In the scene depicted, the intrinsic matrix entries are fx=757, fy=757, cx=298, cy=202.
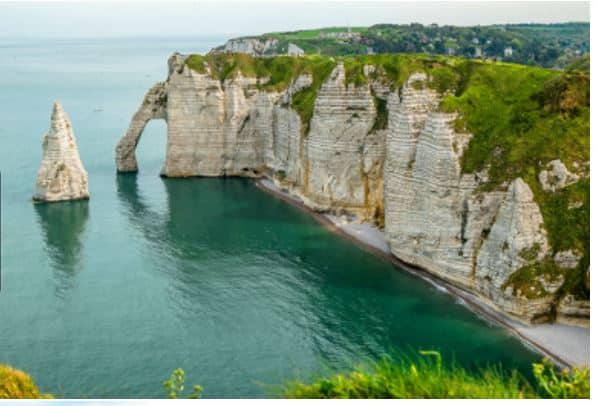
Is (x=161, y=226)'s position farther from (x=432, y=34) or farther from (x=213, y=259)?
(x=432, y=34)

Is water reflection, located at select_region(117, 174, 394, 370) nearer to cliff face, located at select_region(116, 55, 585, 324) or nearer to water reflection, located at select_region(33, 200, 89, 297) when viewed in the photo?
cliff face, located at select_region(116, 55, 585, 324)

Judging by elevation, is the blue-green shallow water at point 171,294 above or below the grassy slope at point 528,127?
below

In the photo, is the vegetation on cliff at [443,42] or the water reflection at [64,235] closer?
the water reflection at [64,235]

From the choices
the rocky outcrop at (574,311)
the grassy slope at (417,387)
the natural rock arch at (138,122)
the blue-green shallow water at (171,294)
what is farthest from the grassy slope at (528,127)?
the natural rock arch at (138,122)

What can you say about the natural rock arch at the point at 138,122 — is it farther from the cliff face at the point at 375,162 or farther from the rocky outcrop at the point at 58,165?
the rocky outcrop at the point at 58,165

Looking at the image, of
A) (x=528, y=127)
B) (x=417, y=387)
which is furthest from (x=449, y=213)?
(x=417, y=387)

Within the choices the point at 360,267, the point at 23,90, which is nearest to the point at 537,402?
the point at 23,90

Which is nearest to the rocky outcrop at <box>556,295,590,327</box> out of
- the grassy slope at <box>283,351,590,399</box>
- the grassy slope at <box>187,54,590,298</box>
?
the grassy slope at <box>187,54,590,298</box>
